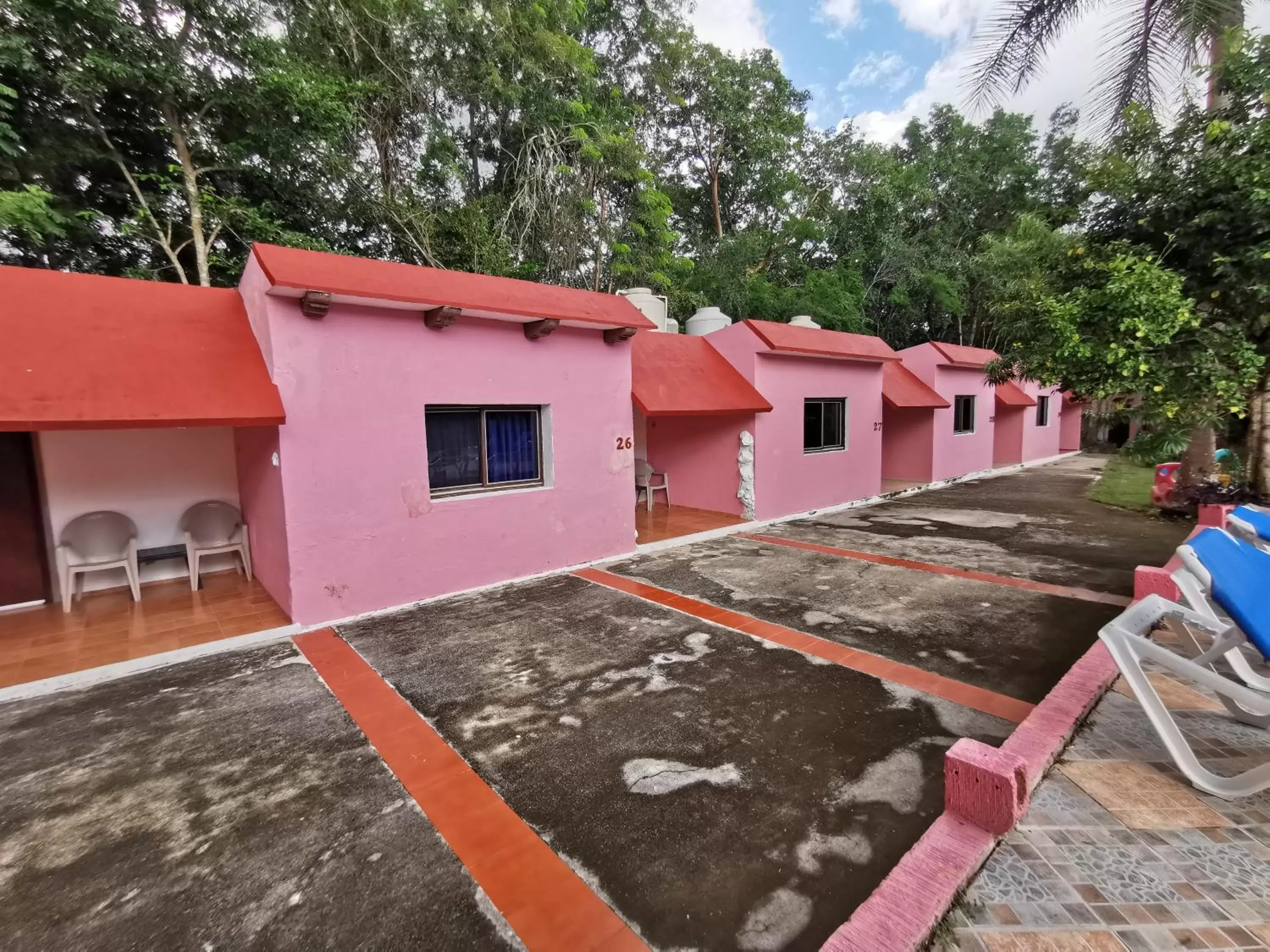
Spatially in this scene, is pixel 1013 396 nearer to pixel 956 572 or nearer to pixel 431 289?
pixel 956 572

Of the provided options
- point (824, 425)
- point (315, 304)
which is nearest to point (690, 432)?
point (824, 425)

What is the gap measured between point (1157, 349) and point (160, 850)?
31.1 feet

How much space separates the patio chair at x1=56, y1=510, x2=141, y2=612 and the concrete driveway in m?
2.39

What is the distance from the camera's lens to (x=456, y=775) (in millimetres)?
3293

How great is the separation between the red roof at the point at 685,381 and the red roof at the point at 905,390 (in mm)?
4666

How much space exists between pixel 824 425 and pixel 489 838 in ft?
34.4

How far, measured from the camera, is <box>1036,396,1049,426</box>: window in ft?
68.5

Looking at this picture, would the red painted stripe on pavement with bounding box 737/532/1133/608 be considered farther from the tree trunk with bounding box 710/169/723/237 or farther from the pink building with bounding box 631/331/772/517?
the tree trunk with bounding box 710/169/723/237

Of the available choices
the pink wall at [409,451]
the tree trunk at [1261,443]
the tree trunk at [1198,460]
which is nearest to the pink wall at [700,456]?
the pink wall at [409,451]

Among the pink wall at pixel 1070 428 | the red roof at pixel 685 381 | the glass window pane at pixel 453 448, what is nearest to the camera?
the glass window pane at pixel 453 448

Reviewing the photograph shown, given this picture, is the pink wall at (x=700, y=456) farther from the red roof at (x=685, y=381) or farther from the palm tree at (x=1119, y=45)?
the palm tree at (x=1119, y=45)

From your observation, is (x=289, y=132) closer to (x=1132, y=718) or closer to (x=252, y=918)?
(x=252, y=918)

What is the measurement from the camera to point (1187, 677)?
277 cm

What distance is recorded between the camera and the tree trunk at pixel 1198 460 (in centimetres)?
1009
